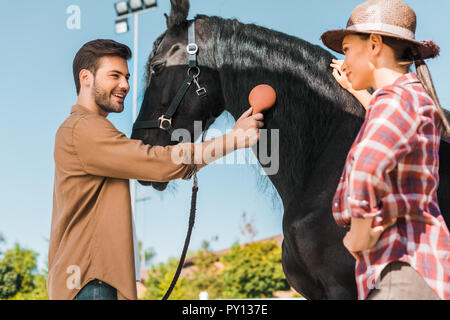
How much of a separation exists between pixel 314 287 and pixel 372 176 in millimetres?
1171

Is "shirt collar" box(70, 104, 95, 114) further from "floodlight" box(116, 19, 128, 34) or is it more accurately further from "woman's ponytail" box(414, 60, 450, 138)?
"floodlight" box(116, 19, 128, 34)

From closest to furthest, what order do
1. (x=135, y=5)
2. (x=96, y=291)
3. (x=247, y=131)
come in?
(x=96, y=291), (x=247, y=131), (x=135, y=5)

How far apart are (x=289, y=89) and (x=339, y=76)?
0.94ft

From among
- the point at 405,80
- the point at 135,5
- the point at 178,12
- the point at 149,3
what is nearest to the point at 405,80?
the point at 405,80

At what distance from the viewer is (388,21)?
5.45 ft

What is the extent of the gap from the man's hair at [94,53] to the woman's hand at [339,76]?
1.17 meters

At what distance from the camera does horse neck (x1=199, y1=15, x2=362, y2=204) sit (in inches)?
98.2

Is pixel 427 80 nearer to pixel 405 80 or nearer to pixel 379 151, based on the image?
pixel 405 80

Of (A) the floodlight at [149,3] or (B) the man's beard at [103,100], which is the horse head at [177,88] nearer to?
(B) the man's beard at [103,100]

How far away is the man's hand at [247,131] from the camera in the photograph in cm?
212

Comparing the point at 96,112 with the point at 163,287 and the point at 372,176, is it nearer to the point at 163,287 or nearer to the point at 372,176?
the point at 372,176

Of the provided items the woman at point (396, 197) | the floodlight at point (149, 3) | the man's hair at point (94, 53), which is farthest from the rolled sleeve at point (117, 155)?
the floodlight at point (149, 3)

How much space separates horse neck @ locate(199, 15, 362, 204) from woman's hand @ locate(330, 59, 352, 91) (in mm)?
43

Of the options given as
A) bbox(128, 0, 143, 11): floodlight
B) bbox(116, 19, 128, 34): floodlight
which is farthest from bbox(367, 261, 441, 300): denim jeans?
bbox(128, 0, 143, 11): floodlight
